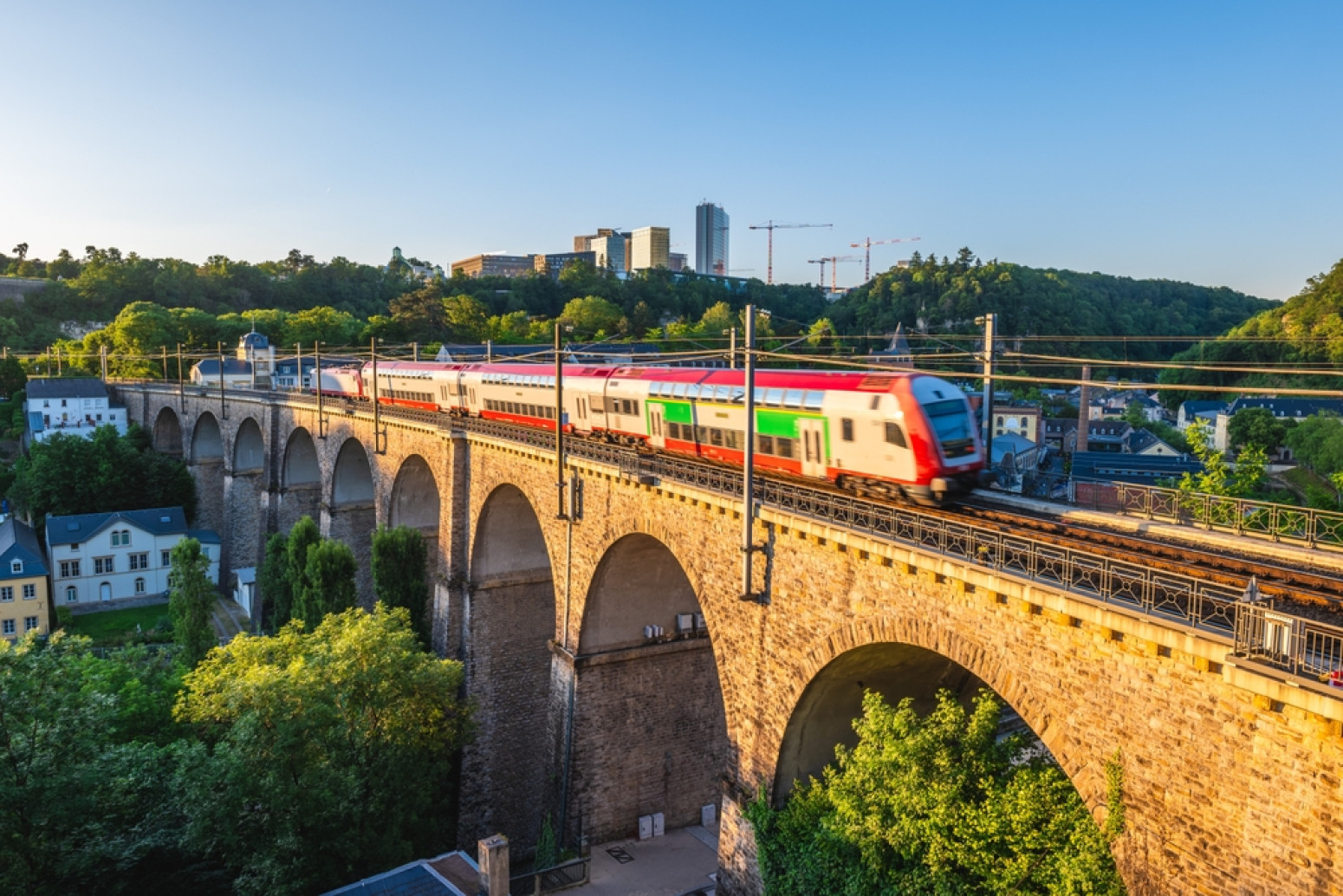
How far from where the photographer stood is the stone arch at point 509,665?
29969 mm

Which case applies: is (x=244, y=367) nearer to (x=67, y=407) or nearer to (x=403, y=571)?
(x=67, y=407)

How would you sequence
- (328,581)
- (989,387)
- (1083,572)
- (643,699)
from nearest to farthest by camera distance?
1. (1083,572)
2. (989,387)
3. (643,699)
4. (328,581)

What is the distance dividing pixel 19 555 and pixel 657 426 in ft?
137

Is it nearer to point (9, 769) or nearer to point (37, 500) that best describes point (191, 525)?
point (37, 500)

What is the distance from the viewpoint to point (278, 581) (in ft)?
130

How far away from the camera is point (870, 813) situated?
13.4m

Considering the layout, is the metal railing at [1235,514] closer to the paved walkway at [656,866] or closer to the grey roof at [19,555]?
the paved walkway at [656,866]

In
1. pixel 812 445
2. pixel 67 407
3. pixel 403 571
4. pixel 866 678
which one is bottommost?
pixel 403 571

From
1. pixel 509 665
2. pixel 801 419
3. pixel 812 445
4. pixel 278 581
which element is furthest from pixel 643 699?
pixel 278 581

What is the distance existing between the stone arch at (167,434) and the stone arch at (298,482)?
28.2 meters

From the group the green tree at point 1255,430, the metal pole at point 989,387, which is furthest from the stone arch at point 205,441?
the green tree at point 1255,430

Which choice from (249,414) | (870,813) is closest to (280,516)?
(249,414)

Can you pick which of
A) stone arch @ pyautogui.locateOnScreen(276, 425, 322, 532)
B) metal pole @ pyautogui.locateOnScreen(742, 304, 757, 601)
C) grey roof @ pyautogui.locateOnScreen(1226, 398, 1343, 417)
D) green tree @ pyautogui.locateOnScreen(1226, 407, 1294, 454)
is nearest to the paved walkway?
metal pole @ pyautogui.locateOnScreen(742, 304, 757, 601)

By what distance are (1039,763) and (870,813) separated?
254 centimetres
